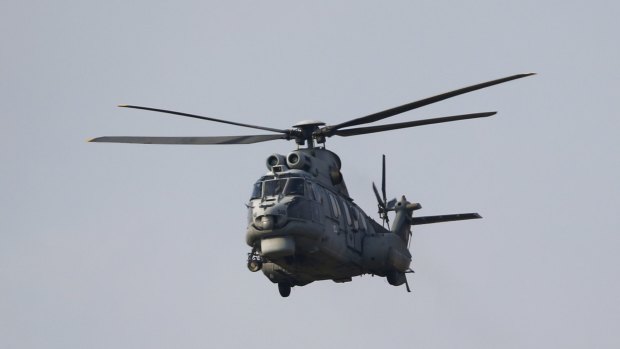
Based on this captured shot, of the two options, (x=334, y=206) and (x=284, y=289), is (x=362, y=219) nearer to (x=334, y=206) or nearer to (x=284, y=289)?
(x=334, y=206)

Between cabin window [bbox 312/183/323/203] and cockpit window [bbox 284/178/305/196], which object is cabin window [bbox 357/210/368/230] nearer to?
cabin window [bbox 312/183/323/203]

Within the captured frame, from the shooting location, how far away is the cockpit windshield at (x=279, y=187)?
34.6 metres

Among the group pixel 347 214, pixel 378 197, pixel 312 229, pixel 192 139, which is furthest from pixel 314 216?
pixel 378 197

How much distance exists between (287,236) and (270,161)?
11.3 ft

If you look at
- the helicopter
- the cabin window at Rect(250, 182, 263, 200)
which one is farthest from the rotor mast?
the cabin window at Rect(250, 182, 263, 200)

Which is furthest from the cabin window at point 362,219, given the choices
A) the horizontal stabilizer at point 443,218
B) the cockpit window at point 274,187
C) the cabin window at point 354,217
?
the cockpit window at point 274,187

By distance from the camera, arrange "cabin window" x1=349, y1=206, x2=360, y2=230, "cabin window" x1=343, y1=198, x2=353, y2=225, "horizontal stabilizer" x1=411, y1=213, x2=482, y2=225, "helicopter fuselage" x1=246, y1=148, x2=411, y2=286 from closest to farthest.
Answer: "helicopter fuselage" x1=246, y1=148, x2=411, y2=286
"cabin window" x1=343, y1=198, x2=353, y2=225
"cabin window" x1=349, y1=206, x2=360, y2=230
"horizontal stabilizer" x1=411, y1=213, x2=482, y2=225

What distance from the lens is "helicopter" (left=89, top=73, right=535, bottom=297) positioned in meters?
33.8

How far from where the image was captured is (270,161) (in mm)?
36219

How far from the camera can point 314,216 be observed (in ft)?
113

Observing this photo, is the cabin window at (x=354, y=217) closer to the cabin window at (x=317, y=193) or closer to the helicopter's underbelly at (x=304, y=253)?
the helicopter's underbelly at (x=304, y=253)

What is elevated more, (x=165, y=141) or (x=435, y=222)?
(x=165, y=141)

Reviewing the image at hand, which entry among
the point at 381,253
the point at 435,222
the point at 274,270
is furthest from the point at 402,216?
the point at 274,270

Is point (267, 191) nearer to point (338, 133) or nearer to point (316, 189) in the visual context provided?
point (316, 189)
